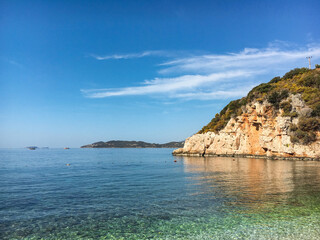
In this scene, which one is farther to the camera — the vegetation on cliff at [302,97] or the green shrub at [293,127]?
the green shrub at [293,127]

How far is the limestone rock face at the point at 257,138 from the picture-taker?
190 feet

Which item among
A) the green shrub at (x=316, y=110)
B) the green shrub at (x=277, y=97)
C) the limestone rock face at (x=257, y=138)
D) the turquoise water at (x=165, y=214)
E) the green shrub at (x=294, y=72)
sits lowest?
the turquoise water at (x=165, y=214)

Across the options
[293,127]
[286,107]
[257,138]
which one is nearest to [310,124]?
[293,127]

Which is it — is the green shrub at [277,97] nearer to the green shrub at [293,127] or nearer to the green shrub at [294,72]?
the green shrub at [293,127]

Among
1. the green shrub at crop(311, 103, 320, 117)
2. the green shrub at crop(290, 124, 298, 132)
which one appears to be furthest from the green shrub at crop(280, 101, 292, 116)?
the green shrub at crop(311, 103, 320, 117)

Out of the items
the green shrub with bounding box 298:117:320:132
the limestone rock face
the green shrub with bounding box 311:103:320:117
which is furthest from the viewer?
the limestone rock face

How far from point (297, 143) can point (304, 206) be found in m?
47.7

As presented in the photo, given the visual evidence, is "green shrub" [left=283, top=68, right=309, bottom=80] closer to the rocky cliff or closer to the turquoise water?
the rocky cliff

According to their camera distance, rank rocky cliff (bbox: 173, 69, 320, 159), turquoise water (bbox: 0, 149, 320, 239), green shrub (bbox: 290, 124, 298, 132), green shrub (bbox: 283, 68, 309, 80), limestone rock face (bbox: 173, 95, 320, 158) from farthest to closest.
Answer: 1. green shrub (bbox: 283, 68, 309, 80)
2. limestone rock face (bbox: 173, 95, 320, 158)
3. green shrub (bbox: 290, 124, 298, 132)
4. rocky cliff (bbox: 173, 69, 320, 159)
5. turquoise water (bbox: 0, 149, 320, 239)

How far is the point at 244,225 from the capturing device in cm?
1214

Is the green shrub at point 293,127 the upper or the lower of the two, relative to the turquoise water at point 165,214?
upper

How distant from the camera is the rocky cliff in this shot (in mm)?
55781

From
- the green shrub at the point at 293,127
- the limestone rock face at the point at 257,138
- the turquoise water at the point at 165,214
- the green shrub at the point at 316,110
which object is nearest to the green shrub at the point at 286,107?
the limestone rock face at the point at 257,138

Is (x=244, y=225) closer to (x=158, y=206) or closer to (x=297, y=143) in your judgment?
(x=158, y=206)
